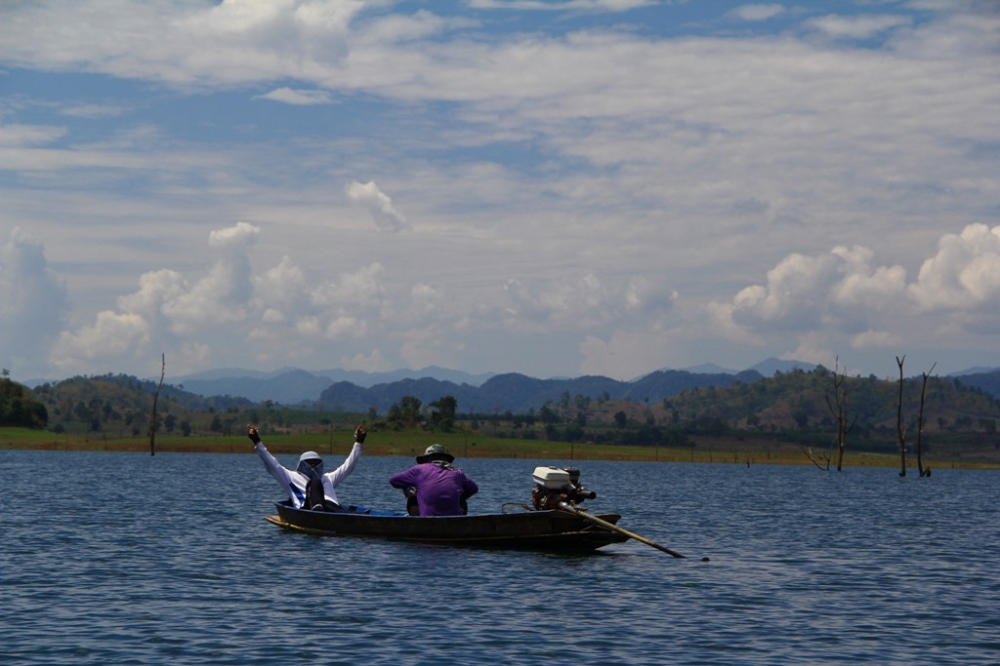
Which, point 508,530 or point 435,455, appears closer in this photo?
point 508,530

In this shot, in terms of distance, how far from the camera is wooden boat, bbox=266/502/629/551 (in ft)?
109

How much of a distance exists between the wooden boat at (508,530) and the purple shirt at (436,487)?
577 mm

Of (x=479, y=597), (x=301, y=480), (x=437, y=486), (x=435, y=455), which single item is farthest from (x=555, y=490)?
(x=301, y=480)

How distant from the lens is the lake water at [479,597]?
67.7 feet

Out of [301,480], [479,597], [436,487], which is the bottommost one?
[479,597]

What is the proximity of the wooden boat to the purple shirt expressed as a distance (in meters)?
0.58

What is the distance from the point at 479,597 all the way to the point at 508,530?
306 inches

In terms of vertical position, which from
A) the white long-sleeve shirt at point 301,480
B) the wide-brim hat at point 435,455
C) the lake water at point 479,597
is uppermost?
the wide-brim hat at point 435,455

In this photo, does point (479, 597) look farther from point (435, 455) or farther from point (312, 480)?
point (312, 480)

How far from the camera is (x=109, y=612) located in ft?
77.8

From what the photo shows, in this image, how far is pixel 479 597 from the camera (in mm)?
26078

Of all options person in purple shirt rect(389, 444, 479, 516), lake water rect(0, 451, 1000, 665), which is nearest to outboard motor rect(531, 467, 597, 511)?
lake water rect(0, 451, 1000, 665)

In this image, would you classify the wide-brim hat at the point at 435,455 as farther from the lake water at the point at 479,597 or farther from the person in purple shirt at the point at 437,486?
the lake water at the point at 479,597

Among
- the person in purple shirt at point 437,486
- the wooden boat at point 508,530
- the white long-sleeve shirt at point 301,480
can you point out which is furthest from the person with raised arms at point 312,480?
the person in purple shirt at point 437,486
